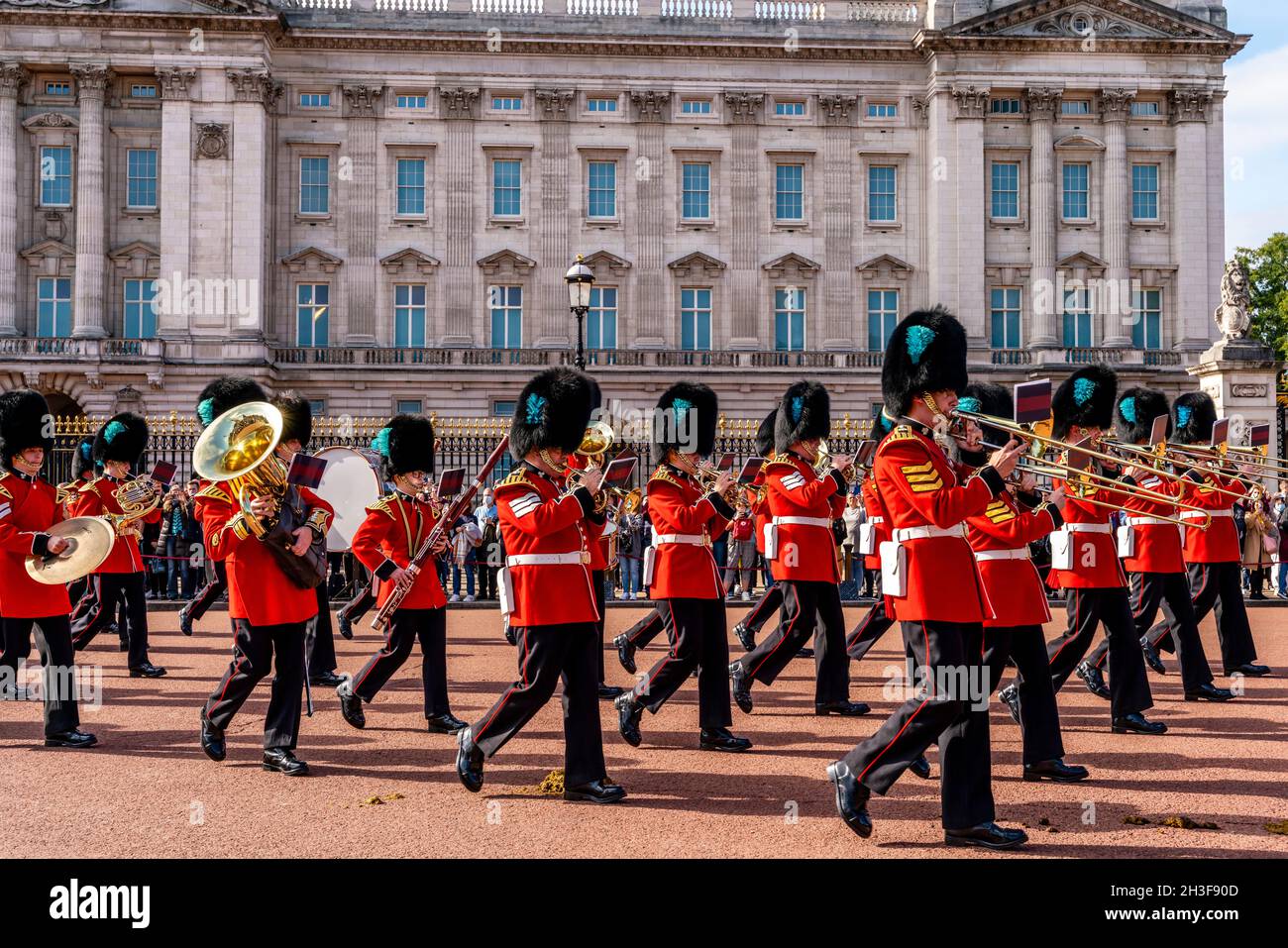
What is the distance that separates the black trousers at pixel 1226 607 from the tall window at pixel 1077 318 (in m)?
25.8

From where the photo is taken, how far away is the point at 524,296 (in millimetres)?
33844

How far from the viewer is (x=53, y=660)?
7.68 meters

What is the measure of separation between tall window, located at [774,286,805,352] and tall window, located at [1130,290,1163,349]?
28.9ft

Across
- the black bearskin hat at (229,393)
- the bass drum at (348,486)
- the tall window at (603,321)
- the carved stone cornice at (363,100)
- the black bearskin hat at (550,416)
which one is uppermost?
the carved stone cornice at (363,100)

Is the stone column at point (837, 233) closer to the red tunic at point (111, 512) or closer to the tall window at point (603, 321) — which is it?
the tall window at point (603, 321)

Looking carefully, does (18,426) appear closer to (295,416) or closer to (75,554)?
(75,554)

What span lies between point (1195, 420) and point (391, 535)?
6281 millimetres

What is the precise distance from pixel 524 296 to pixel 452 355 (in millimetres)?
2489

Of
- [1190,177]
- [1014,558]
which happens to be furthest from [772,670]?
[1190,177]

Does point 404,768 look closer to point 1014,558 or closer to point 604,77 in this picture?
point 1014,558

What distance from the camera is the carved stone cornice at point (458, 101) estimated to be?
33.4 metres

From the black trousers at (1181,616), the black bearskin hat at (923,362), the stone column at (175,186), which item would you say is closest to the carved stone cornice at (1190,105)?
the stone column at (175,186)
